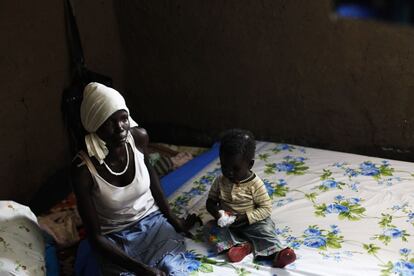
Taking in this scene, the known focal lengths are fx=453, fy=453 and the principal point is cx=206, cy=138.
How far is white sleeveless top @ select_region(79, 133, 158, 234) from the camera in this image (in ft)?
5.57

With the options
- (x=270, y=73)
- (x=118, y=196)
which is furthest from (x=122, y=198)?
(x=270, y=73)

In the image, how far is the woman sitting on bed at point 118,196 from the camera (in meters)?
1.65

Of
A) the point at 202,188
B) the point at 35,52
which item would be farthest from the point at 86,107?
the point at 35,52

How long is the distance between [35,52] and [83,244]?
3.77 ft

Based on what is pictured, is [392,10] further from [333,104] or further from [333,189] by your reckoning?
[333,104]

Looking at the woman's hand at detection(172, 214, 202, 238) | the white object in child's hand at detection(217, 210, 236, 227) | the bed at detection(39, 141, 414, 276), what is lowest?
the bed at detection(39, 141, 414, 276)

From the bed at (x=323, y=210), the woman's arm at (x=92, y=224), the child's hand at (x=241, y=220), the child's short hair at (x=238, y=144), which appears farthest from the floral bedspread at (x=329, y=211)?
the child's short hair at (x=238, y=144)

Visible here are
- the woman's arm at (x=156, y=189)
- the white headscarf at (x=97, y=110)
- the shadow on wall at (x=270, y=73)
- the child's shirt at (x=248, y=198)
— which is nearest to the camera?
the white headscarf at (x=97, y=110)

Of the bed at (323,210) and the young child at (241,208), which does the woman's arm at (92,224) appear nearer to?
the bed at (323,210)

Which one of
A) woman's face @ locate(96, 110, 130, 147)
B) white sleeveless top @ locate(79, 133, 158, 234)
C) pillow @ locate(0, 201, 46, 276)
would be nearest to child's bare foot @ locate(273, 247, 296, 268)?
white sleeveless top @ locate(79, 133, 158, 234)

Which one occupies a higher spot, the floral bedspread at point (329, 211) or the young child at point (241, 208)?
the young child at point (241, 208)

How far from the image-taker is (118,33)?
328 cm

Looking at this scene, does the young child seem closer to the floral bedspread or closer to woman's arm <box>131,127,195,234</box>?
the floral bedspread

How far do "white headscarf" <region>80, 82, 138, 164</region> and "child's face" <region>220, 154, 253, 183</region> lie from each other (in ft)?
1.40
